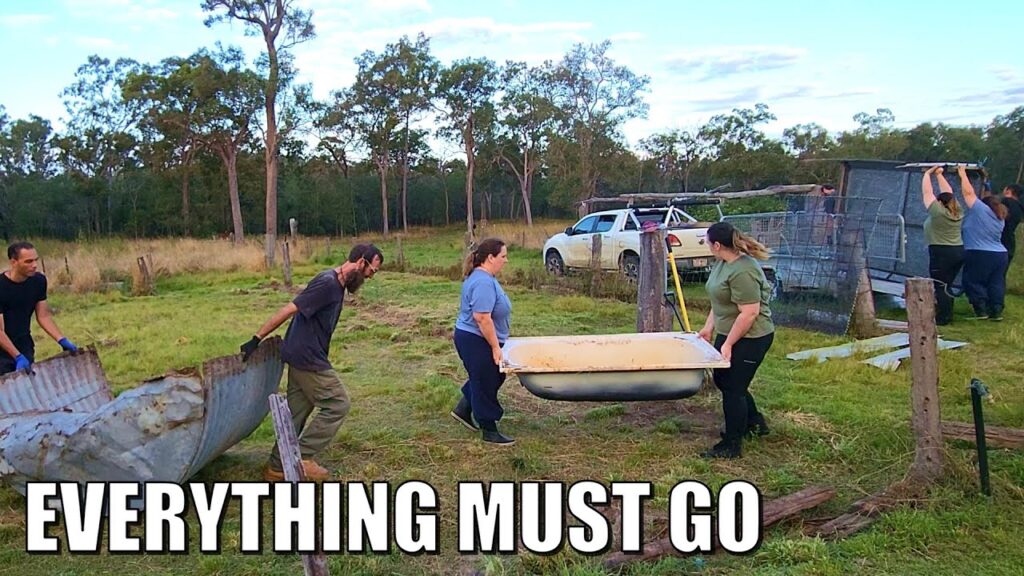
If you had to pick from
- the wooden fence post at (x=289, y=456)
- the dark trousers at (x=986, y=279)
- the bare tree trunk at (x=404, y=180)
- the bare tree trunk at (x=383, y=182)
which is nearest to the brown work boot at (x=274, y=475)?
the wooden fence post at (x=289, y=456)

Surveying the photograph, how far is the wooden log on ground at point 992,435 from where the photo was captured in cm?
379

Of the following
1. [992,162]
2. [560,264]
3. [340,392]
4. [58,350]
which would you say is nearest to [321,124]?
[560,264]

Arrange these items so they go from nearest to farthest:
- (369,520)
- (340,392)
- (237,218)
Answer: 1. (369,520)
2. (340,392)
3. (237,218)

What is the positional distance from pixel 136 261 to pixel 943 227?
15574 millimetres

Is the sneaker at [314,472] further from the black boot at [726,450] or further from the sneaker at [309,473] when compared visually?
the black boot at [726,450]

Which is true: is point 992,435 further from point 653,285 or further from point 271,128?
point 271,128

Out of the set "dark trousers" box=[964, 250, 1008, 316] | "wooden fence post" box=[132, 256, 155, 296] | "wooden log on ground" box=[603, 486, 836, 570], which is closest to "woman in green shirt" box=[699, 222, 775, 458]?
"wooden log on ground" box=[603, 486, 836, 570]

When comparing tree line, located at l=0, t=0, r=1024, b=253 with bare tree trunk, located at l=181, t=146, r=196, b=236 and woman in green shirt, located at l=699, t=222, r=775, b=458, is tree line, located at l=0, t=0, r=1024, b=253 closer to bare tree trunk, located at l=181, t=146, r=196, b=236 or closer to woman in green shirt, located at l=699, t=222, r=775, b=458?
bare tree trunk, located at l=181, t=146, r=196, b=236

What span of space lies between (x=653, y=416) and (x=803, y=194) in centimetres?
586

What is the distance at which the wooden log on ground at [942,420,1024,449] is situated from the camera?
12.4ft

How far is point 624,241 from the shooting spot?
1259cm

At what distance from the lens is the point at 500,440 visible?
15.8 feet

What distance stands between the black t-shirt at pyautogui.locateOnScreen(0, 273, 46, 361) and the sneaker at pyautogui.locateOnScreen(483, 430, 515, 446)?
3.06m

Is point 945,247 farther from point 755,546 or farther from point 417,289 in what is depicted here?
point 417,289
